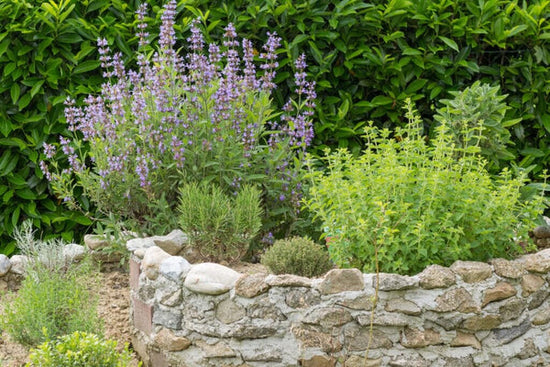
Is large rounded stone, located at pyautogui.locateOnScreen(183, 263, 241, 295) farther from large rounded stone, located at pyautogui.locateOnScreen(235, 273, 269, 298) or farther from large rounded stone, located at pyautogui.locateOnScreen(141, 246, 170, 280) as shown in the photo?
large rounded stone, located at pyautogui.locateOnScreen(141, 246, 170, 280)

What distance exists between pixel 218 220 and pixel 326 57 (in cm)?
167

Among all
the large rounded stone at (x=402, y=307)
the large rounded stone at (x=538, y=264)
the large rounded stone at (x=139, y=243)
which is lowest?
the large rounded stone at (x=402, y=307)

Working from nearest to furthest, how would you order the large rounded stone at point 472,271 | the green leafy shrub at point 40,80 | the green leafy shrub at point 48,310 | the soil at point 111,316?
the large rounded stone at point 472,271 < the green leafy shrub at point 48,310 < the soil at point 111,316 < the green leafy shrub at point 40,80

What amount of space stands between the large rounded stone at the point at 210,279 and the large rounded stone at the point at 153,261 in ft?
0.70

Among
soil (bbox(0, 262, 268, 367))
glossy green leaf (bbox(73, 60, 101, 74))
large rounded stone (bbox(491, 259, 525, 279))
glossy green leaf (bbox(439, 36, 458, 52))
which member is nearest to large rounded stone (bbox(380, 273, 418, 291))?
large rounded stone (bbox(491, 259, 525, 279))

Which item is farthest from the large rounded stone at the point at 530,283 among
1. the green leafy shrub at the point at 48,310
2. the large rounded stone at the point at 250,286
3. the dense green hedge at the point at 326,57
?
the green leafy shrub at the point at 48,310

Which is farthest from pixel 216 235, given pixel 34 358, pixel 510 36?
pixel 510 36

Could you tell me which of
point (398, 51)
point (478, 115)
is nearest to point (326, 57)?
point (398, 51)

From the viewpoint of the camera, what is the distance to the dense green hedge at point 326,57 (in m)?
5.68

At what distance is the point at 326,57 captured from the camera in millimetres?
5637

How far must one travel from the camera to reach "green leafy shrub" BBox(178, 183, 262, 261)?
15.0 ft

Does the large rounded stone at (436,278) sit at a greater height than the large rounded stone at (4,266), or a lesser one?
greater

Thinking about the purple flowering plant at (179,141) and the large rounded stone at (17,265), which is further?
the large rounded stone at (17,265)

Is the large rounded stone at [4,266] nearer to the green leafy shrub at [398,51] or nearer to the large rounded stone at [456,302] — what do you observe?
the green leafy shrub at [398,51]
